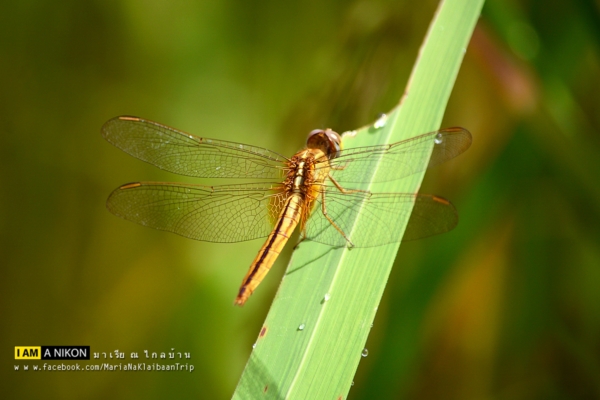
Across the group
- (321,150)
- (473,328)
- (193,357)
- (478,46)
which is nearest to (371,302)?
(321,150)

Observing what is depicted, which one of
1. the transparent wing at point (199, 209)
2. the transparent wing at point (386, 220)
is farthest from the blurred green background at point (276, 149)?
the transparent wing at point (199, 209)

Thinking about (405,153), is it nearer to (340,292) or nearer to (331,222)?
(331,222)

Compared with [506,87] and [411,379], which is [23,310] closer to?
[411,379]

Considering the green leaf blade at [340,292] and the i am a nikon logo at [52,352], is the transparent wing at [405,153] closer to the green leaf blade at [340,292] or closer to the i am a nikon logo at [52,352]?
the green leaf blade at [340,292]

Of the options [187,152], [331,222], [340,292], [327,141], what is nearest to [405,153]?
[331,222]

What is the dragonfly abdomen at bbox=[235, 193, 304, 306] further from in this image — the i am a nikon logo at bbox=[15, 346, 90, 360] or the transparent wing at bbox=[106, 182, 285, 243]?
the i am a nikon logo at bbox=[15, 346, 90, 360]

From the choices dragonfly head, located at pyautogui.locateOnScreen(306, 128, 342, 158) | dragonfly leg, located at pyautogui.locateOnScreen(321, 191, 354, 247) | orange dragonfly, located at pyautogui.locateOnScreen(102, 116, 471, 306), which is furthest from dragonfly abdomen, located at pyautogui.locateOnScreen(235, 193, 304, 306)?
dragonfly head, located at pyautogui.locateOnScreen(306, 128, 342, 158)

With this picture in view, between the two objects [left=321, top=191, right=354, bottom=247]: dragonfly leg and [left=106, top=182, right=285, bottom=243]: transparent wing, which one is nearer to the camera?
[left=321, top=191, right=354, bottom=247]: dragonfly leg
